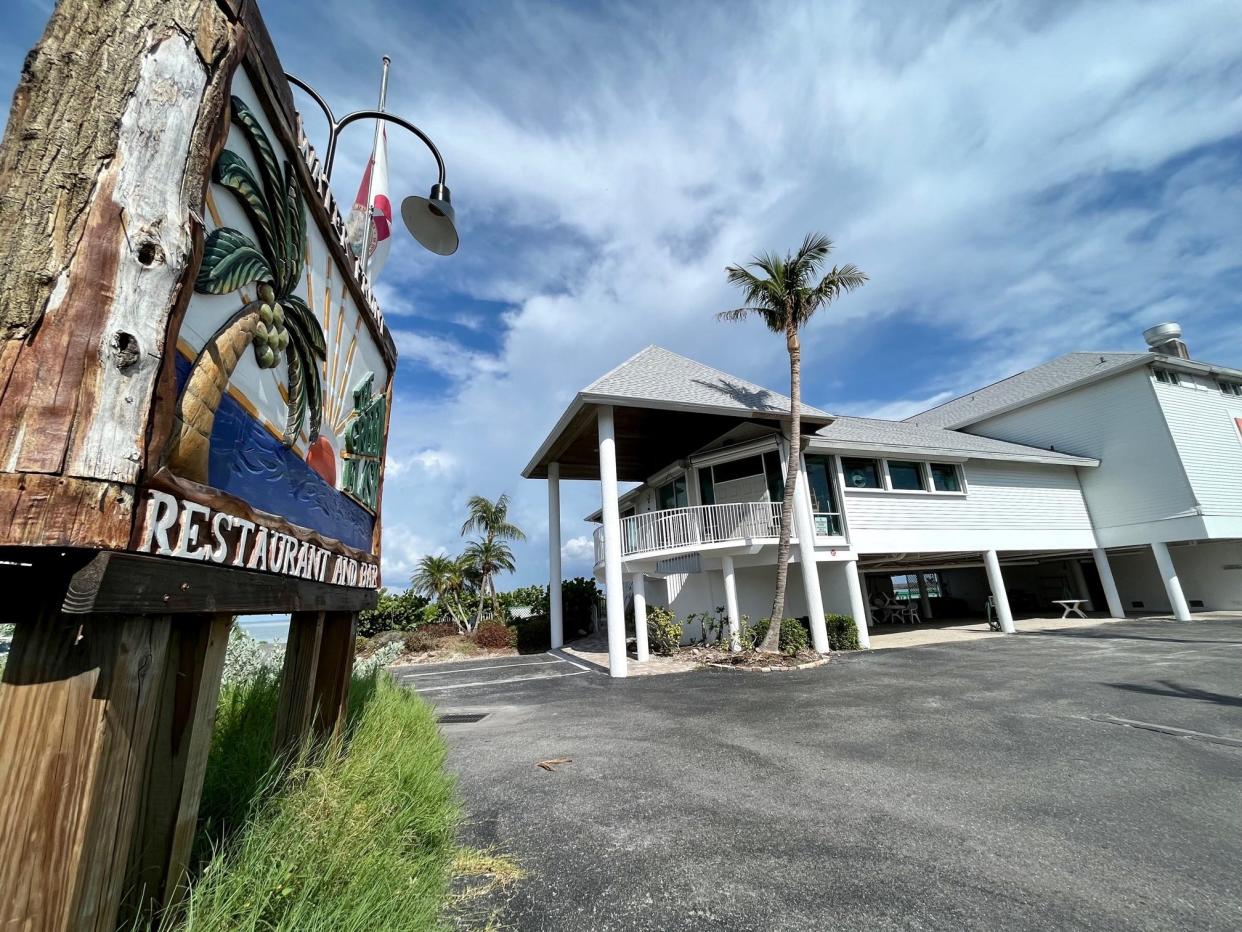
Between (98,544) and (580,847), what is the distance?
3496 mm

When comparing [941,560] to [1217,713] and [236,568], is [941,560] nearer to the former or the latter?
[1217,713]

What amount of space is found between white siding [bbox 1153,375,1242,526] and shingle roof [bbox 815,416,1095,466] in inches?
104

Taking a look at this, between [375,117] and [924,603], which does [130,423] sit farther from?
[924,603]

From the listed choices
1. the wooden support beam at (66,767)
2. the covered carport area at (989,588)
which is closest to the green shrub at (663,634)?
the covered carport area at (989,588)

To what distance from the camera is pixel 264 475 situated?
226 centimetres

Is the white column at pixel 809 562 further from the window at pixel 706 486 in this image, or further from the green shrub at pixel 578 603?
the green shrub at pixel 578 603

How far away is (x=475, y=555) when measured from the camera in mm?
24609

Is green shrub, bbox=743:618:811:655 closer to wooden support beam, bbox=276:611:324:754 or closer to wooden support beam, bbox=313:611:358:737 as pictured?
wooden support beam, bbox=313:611:358:737

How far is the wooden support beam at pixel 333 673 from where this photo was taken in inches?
146

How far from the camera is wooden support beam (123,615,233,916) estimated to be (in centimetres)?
180

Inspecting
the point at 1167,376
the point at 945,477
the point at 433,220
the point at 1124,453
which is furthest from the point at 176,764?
the point at 1167,376

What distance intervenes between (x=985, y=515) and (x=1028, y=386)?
10531mm

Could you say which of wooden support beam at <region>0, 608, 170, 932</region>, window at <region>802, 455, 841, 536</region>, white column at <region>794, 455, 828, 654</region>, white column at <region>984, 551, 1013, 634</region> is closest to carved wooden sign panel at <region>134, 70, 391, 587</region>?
wooden support beam at <region>0, 608, 170, 932</region>

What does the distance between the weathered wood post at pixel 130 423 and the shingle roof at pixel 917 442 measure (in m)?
14.8
